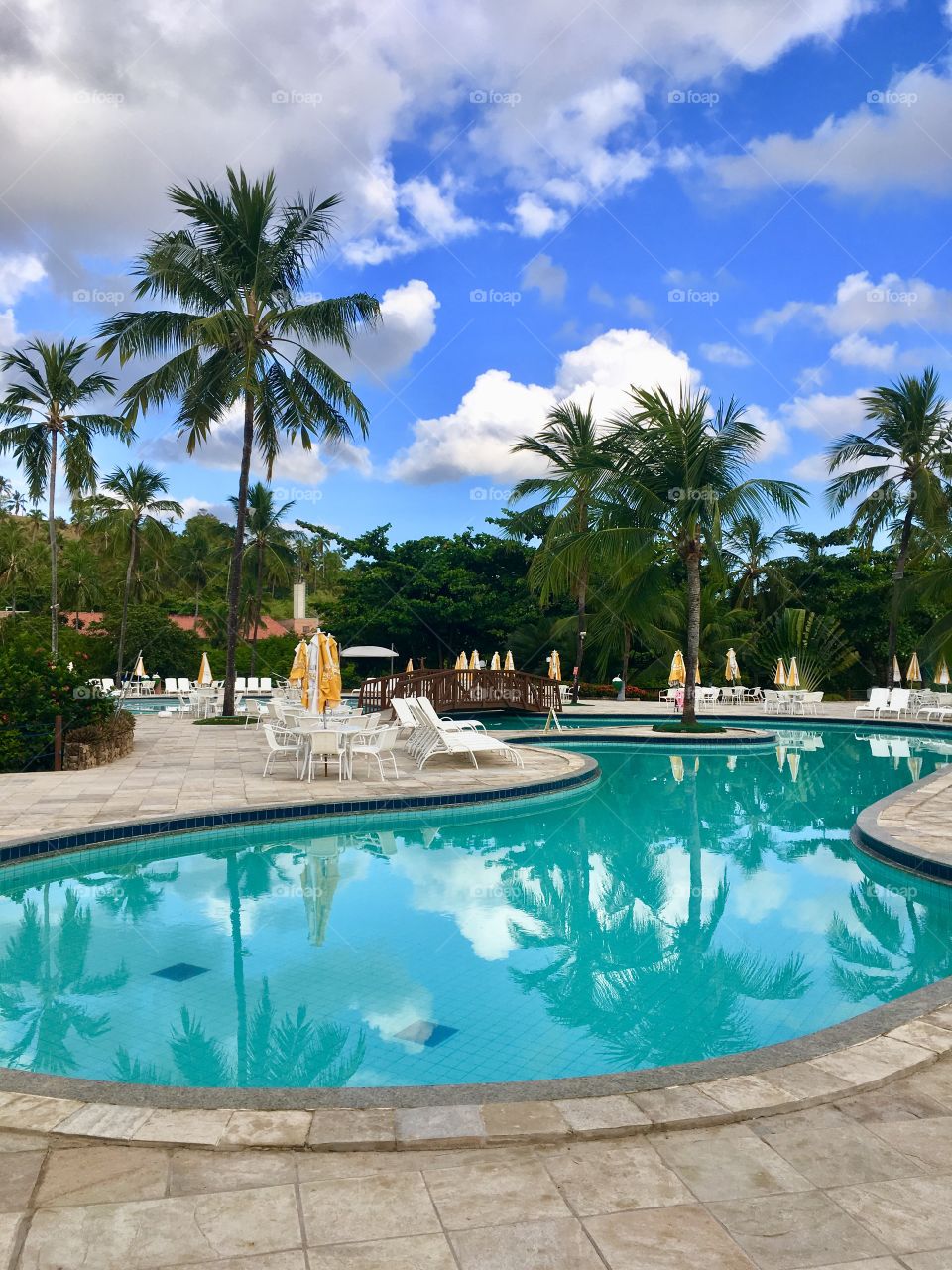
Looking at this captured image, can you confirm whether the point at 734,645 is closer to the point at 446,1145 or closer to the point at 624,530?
the point at 624,530

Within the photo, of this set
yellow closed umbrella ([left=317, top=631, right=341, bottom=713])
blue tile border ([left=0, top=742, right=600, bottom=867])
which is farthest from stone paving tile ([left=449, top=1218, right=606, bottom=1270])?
yellow closed umbrella ([left=317, top=631, right=341, bottom=713])

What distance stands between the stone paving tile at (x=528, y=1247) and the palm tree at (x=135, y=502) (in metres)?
33.6

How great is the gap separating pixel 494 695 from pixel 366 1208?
59.6 feet

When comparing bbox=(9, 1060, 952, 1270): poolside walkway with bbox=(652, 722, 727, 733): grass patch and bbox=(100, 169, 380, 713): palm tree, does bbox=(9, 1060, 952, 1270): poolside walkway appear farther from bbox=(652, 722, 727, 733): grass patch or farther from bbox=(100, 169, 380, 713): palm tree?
bbox=(100, 169, 380, 713): palm tree

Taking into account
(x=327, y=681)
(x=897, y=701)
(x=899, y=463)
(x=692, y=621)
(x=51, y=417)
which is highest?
(x=51, y=417)

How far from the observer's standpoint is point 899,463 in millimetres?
24062

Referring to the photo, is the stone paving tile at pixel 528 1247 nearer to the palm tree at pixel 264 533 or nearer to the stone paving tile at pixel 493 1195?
Answer: the stone paving tile at pixel 493 1195

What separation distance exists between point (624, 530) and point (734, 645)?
1403 cm

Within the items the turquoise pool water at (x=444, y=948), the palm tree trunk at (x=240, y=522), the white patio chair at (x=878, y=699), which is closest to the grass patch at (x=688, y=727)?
the white patio chair at (x=878, y=699)

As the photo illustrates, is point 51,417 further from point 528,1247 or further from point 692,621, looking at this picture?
point 528,1247

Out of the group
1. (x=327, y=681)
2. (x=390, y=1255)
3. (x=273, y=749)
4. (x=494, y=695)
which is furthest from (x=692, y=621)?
(x=390, y=1255)

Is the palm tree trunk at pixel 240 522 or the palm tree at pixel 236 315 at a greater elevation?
the palm tree at pixel 236 315

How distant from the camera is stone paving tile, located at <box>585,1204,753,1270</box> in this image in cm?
212

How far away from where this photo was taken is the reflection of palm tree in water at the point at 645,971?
429 centimetres
